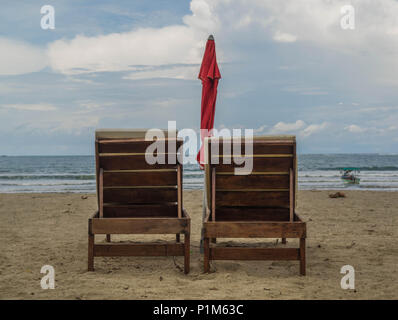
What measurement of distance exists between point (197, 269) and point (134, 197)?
1.02 meters

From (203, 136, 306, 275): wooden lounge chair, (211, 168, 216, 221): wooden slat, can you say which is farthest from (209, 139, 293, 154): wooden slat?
(211, 168, 216, 221): wooden slat

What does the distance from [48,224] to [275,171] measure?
15.6ft

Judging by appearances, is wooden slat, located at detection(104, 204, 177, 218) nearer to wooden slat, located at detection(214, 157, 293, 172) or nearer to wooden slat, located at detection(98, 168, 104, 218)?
wooden slat, located at detection(98, 168, 104, 218)

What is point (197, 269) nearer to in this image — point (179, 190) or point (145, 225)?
point (145, 225)

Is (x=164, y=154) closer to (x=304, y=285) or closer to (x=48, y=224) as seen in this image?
(x=304, y=285)

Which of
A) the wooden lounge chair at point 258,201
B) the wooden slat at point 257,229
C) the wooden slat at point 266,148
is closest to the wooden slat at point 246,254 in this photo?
the wooden lounge chair at point 258,201

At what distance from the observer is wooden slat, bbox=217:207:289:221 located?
470cm

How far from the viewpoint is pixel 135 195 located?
4.65m

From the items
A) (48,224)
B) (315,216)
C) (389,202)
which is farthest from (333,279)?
(389,202)

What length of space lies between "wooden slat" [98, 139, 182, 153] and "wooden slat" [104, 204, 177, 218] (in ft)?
2.06

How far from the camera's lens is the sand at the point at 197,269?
3795mm

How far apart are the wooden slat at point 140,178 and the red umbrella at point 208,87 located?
680mm

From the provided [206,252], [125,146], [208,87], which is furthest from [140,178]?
[208,87]

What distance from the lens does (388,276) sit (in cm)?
433
